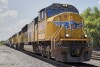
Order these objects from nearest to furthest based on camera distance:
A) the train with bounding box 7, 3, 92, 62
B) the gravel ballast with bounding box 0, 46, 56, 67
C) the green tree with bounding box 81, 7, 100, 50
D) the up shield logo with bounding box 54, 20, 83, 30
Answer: the train with bounding box 7, 3, 92, 62, the gravel ballast with bounding box 0, 46, 56, 67, the up shield logo with bounding box 54, 20, 83, 30, the green tree with bounding box 81, 7, 100, 50

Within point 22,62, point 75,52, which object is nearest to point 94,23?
point 22,62

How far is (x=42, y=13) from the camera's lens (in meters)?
21.4

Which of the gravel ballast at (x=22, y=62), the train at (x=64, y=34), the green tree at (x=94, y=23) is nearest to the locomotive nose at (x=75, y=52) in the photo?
the train at (x=64, y=34)

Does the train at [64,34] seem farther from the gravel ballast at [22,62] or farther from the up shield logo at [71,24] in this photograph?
the gravel ballast at [22,62]

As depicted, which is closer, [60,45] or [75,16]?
[60,45]

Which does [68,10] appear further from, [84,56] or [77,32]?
[84,56]

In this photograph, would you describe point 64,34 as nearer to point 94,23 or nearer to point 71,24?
point 71,24

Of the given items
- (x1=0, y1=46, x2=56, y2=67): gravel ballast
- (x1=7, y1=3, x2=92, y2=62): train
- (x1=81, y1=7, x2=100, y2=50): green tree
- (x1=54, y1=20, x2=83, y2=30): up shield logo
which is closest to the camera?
(x1=7, y1=3, x2=92, y2=62): train

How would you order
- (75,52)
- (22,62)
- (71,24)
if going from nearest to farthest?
(75,52)
(71,24)
(22,62)

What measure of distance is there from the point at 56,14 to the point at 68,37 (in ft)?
8.98

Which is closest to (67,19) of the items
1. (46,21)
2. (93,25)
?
(46,21)

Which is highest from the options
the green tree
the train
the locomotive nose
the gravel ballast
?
the green tree

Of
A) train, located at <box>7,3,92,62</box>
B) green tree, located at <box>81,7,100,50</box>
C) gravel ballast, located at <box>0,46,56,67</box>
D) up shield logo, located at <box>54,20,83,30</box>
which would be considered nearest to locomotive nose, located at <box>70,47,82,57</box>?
train, located at <box>7,3,92,62</box>

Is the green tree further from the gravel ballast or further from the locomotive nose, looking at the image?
the locomotive nose
